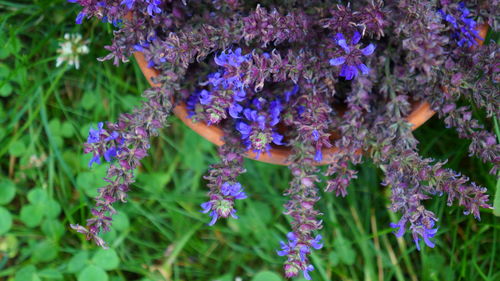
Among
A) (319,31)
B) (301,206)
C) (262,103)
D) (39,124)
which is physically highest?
(319,31)

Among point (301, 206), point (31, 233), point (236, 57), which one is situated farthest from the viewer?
point (31, 233)

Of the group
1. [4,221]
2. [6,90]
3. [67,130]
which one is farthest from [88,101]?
[4,221]

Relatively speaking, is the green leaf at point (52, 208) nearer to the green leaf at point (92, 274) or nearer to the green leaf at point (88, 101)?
the green leaf at point (92, 274)

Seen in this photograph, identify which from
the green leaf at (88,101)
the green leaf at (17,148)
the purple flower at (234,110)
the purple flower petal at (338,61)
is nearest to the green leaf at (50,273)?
the green leaf at (17,148)

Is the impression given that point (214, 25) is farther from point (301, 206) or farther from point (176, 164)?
point (176, 164)

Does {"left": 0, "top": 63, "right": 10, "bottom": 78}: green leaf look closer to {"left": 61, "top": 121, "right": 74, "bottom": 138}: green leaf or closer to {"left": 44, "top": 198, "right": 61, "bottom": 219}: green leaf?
{"left": 61, "top": 121, "right": 74, "bottom": 138}: green leaf

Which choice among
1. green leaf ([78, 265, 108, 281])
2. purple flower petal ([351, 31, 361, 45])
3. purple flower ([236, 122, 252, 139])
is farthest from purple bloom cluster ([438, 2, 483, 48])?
green leaf ([78, 265, 108, 281])

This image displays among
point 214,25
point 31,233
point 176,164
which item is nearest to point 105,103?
point 176,164

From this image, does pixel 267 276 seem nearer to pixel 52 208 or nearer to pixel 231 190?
pixel 231 190
